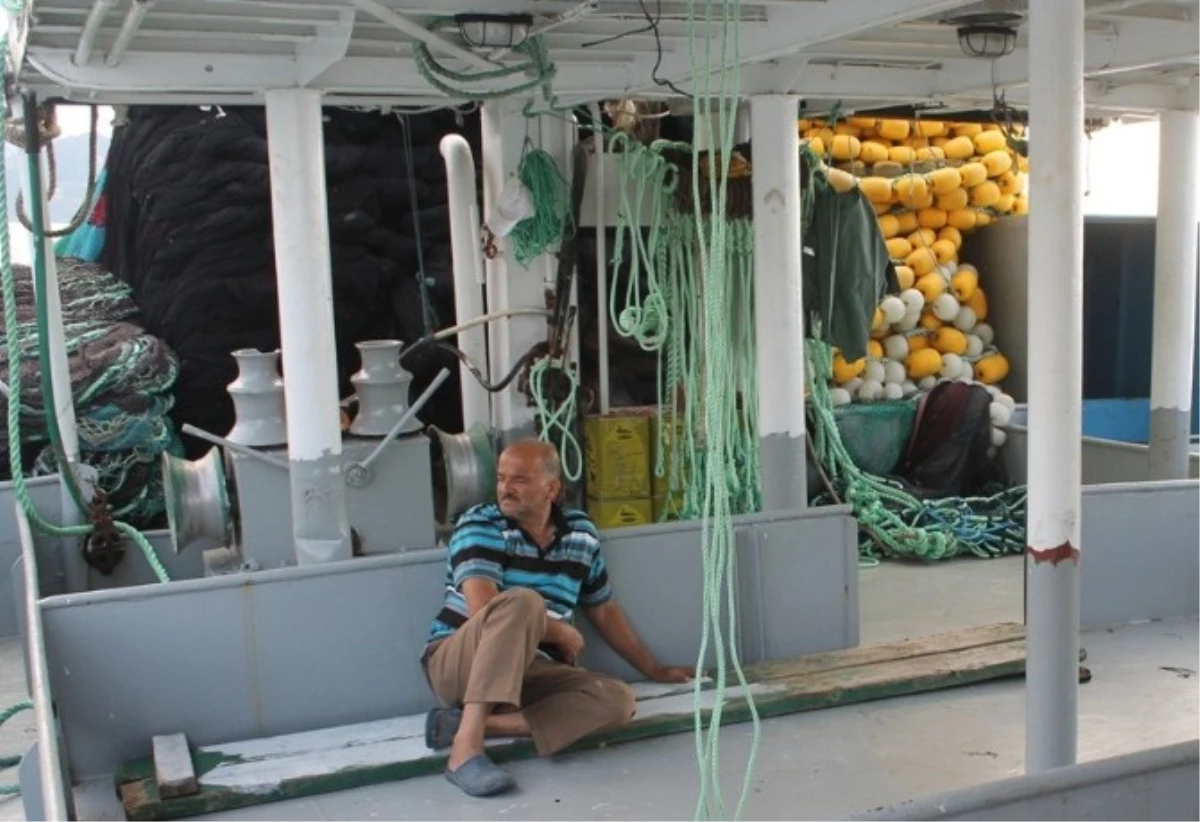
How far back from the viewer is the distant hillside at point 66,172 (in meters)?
7.29

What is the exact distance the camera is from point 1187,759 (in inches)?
110

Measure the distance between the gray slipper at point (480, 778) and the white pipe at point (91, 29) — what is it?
8.78ft

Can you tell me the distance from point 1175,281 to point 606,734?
4.24m

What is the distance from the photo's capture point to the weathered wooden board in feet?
14.0

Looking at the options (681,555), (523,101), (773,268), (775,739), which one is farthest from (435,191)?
(775,739)

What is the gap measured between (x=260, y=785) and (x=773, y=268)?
2.99 m

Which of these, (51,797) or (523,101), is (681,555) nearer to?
(523,101)

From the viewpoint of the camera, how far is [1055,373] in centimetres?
354

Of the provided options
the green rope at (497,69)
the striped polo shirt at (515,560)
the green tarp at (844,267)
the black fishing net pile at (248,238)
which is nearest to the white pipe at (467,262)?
the black fishing net pile at (248,238)

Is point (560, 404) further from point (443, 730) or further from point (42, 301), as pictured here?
point (42, 301)

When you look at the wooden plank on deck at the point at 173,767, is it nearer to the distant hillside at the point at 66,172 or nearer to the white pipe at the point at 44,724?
the white pipe at the point at 44,724

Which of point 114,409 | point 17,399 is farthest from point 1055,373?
point 114,409

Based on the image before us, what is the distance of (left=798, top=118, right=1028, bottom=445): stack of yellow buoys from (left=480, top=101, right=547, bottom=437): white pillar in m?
2.80

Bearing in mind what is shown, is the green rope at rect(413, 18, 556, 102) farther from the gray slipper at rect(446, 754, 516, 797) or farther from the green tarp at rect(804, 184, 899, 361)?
the green tarp at rect(804, 184, 899, 361)
